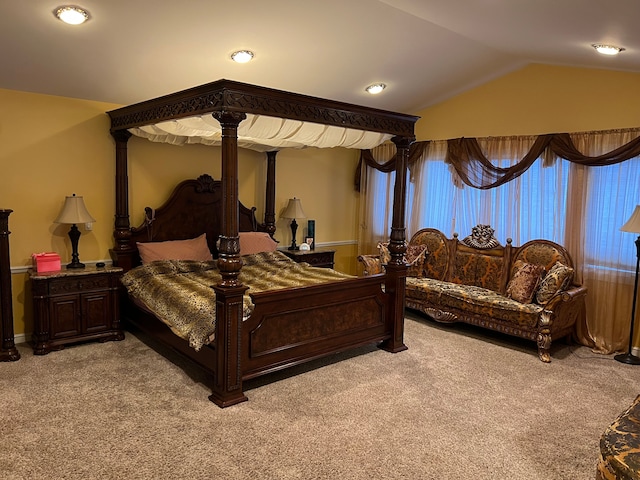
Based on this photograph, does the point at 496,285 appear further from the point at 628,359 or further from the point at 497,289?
the point at 628,359

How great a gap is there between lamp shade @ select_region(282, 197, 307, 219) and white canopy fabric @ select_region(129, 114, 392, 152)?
948 millimetres

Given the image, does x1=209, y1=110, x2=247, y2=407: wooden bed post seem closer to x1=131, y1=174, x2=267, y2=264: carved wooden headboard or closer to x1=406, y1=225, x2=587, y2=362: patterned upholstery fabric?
x1=131, y1=174, x2=267, y2=264: carved wooden headboard

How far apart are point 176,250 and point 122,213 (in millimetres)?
606

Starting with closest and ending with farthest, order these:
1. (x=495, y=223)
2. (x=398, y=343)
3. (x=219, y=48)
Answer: (x=219, y=48), (x=398, y=343), (x=495, y=223)

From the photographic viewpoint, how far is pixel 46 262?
4125 millimetres

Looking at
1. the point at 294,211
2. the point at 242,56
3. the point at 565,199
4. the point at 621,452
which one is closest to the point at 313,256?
the point at 294,211

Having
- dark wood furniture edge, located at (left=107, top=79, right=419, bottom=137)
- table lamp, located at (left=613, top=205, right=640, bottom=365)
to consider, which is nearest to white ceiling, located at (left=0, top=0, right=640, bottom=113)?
dark wood furniture edge, located at (left=107, top=79, right=419, bottom=137)

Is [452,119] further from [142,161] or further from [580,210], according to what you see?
[142,161]

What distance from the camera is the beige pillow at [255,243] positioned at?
529 centimetres

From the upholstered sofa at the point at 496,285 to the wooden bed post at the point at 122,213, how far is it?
8.33ft

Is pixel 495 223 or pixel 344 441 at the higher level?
pixel 495 223

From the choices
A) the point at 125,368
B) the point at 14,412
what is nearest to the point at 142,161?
the point at 125,368

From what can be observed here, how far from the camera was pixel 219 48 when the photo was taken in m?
3.73

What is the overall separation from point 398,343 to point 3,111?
3889 mm
